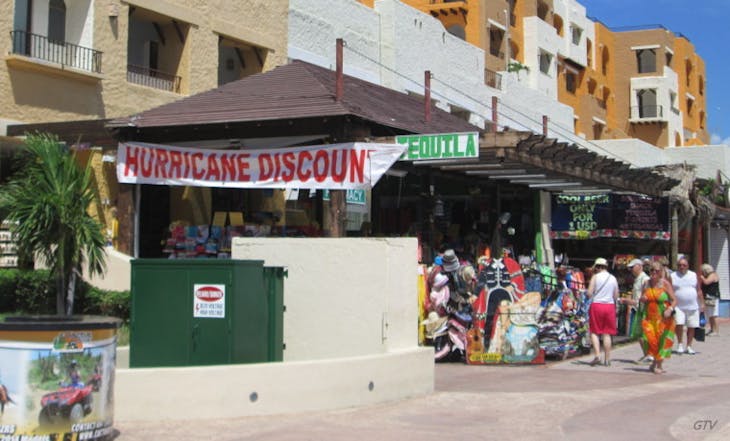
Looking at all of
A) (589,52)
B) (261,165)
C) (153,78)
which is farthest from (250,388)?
(589,52)

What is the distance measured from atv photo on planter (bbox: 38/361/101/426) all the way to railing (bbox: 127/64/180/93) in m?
14.4

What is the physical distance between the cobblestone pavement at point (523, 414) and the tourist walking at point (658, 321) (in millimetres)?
329

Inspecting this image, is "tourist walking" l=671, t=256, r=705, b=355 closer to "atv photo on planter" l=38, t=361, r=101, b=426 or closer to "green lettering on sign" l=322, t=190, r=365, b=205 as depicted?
"green lettering on sign" l=322, t=190, r=365, b=205

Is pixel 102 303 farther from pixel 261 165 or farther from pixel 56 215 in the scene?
pixel 261 165

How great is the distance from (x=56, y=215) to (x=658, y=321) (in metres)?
8.74

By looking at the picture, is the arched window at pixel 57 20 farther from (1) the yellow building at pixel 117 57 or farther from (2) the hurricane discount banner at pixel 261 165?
(2) the hurricane discount banner at pixel 261 165

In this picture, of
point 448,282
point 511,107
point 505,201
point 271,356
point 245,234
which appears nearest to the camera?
point 271,356

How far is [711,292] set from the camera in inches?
773

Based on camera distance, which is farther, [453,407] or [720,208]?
[720,208]

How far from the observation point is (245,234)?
647 inches

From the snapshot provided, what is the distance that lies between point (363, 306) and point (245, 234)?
6309 mm

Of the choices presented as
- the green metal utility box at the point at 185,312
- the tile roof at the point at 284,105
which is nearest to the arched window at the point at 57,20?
the tile roof at the point at 284,105

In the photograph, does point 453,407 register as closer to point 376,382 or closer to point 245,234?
point 376,382

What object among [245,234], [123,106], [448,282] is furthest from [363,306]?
[123,106]
